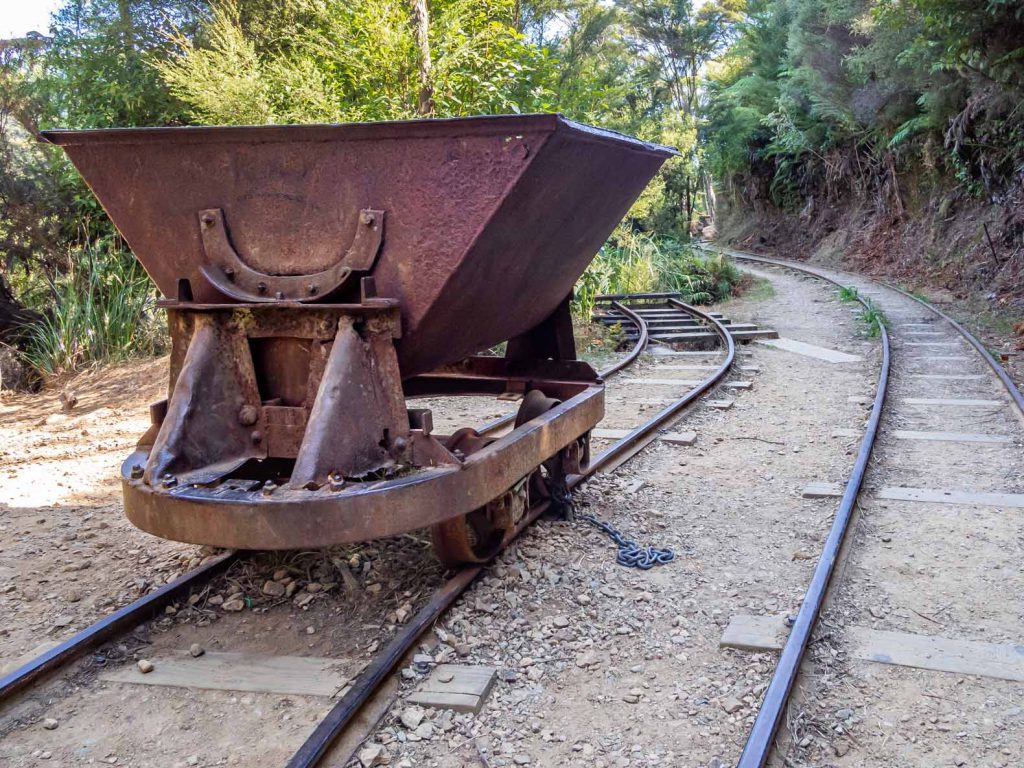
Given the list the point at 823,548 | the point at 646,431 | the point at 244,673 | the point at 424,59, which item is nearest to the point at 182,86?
the point at 424,59

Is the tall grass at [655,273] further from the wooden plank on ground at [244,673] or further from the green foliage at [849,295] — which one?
the wooden plank on ground at [244,673]

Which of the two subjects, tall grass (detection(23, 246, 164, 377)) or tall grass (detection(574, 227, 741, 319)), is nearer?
tall grass (detection(23, 246, 164, 377))

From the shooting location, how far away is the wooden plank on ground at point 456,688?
2930 millimetres

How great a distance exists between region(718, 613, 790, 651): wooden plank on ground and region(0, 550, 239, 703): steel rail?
233cm

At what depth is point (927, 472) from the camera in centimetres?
571

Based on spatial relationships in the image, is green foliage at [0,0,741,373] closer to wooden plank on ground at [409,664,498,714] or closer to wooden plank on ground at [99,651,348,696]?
wooden plank on ground at [99,651,348,696]

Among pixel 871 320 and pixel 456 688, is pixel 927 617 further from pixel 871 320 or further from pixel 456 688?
pixel 871 320

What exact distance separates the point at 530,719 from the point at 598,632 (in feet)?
2.33

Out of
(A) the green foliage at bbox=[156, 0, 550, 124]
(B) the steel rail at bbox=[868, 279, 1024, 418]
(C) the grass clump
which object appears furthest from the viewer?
(C) the grass clump

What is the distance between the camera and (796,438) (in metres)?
6.69

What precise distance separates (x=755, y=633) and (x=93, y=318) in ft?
27.8

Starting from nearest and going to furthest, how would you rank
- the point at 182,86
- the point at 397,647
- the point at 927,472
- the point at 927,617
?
the point at 397,647 < the point at 927,617 < the point at 927,472 < the point at 182,86

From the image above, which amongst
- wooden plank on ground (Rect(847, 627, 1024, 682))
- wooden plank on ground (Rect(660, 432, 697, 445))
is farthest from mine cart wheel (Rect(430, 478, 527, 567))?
wooden plank on ground (Rect(660, 432, 697, 445))

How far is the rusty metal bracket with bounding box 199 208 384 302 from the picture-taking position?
10.8ft
